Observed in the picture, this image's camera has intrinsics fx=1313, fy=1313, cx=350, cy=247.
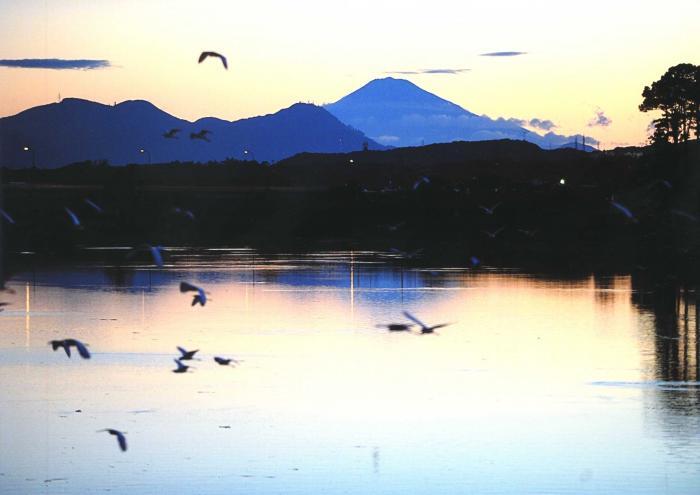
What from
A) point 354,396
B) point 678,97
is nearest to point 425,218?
point 678,97

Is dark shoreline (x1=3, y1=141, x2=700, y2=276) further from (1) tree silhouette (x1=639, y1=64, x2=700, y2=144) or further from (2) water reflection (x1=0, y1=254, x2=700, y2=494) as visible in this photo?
(2) water reflection (x1=0, y1=254, x2=700, y2=494)

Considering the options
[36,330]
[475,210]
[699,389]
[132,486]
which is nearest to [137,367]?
[36,330]

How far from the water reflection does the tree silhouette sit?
46.7 meters

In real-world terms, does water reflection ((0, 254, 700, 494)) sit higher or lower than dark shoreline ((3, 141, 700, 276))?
lower

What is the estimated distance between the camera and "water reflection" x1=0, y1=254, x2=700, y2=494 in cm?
1864

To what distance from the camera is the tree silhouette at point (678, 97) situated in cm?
8731

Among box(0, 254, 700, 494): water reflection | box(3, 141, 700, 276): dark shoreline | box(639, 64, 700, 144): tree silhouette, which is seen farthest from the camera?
box(639, 64, 700, 144): tree silhouette

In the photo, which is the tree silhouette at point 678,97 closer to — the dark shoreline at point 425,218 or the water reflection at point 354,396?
the dark shoreline at point 425,218

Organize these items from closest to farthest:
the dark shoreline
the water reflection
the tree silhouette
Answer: the water reflection, the dark shoreline, the tree silhouette

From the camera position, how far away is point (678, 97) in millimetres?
88812

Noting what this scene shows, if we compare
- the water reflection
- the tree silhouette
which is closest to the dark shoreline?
the tree silhouette

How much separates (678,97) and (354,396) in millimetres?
69673

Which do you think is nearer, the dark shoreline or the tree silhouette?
the dark shoreline

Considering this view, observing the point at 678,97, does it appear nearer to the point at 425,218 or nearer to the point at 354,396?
the point at 425,218
